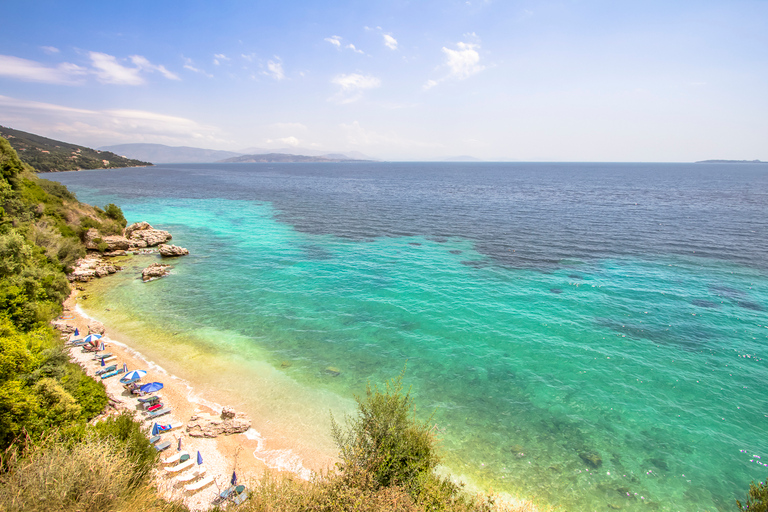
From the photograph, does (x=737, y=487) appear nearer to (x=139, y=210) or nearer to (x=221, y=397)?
(x=221, y=397)

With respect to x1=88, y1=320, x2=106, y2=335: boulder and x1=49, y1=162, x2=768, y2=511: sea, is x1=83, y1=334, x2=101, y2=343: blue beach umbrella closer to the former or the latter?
x1=88, y1=320, x2=106, y2=335: boulder

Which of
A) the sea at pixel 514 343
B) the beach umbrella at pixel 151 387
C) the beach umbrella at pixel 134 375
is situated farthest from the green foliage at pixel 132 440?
the beach umbrella at pixel 134 375

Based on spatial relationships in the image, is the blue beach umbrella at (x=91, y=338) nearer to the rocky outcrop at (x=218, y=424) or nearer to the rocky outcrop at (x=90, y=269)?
the rocky outcrop at (x=218, y=424)

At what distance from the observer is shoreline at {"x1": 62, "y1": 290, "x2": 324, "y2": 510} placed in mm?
16842

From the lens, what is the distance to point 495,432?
21.3m

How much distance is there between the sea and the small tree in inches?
55.4

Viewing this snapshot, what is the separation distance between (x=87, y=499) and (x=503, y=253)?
166 feet

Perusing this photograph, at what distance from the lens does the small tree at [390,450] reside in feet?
46.2

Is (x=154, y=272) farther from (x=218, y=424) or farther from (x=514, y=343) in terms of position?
(x=514, y=343)

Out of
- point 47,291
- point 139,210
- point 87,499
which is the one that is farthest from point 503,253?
point 139,210

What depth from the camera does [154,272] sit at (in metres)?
44.1

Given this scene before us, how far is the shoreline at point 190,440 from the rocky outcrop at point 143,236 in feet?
113

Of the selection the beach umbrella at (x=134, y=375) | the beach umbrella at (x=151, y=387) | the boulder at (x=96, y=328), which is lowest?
the beach umbrella at (x=151, y=387)

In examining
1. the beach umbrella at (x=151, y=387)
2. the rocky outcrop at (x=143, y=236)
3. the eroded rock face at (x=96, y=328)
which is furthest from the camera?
the rocky outcrop at (x=143, y=236)
